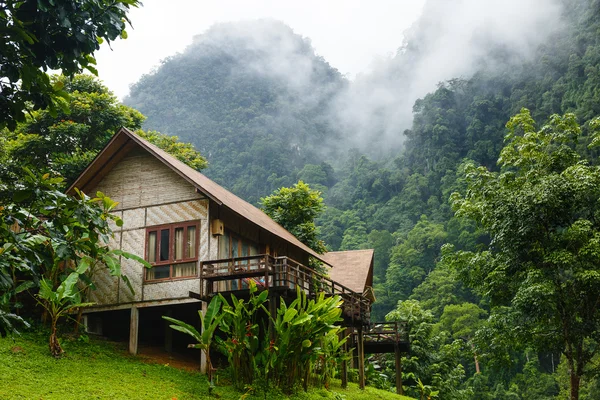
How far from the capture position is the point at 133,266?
18.3 metres

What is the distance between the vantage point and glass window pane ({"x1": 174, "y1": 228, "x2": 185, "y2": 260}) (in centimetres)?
1820

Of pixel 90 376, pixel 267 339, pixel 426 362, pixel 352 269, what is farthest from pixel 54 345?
pixel 426 362

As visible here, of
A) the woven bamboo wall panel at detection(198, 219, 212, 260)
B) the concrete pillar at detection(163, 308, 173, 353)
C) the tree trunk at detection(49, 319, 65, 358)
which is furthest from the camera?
the concrete pillar at detection(163, 308, 173, 353)

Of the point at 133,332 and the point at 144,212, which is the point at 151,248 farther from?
the point at 133,332

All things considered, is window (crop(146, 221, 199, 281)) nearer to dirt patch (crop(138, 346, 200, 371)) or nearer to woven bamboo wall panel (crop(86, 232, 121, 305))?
woven bamboo wall panel (crop(86, 232, 121, 305))

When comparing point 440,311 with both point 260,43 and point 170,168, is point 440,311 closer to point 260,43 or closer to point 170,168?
point 170,168

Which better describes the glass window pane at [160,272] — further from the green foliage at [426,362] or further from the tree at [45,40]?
the green foliage at [426,362]

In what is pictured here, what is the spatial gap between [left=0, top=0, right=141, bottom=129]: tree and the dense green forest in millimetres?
66

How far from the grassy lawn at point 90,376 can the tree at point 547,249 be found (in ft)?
27.3

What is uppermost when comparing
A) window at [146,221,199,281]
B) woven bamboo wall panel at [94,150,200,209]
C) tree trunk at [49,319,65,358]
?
woven bamboo wall panel at [94,150,200,209]

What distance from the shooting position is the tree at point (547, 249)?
20.9m

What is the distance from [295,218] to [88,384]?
1368 centimetres

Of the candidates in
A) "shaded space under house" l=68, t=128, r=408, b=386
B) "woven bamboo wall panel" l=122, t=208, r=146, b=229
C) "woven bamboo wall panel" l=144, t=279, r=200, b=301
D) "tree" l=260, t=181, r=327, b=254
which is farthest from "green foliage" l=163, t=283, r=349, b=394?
"tree" l=260, t=181, r=327, b=254

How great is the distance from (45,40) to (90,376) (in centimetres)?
965
